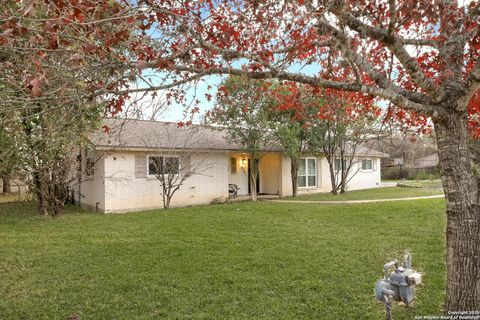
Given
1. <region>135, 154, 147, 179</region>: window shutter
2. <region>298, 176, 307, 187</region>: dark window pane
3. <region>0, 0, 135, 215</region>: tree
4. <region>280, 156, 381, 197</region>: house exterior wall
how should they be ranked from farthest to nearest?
<region>298, 176, 307, 187</region>: dark window pane → <region>280, 156, 381, 197</region>: house exterior wall → <region>135, 154, 147, 179</region>: window shutter → <region>0, 0, 135, 215</region>: tree

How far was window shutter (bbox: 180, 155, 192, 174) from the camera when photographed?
1524 centimetres

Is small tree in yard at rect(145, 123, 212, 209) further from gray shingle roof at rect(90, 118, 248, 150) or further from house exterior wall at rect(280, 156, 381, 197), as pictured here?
house exterior wall at rect(280, 156, 381, 197)

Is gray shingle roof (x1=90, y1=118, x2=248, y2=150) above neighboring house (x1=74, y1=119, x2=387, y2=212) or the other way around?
above

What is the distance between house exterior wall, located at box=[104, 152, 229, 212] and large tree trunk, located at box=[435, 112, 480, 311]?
12215 millimetres

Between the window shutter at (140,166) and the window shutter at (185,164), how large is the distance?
1598mm

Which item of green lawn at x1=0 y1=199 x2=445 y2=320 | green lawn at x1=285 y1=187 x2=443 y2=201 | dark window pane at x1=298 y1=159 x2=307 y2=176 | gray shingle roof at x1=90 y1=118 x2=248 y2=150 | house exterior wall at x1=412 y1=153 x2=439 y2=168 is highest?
gray shingle roof at x1=90 y1=118 x2=248 y2=150

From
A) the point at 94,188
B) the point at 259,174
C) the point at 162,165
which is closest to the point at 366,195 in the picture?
the point at 259,174

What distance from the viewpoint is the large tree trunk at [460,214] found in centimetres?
312

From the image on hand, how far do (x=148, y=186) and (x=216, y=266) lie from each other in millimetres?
9303

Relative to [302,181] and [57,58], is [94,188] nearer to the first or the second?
[302,181]

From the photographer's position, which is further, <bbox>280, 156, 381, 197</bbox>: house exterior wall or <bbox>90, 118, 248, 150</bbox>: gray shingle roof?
Answer: <bbox>280, 156, 381, 197</bbox>: house exterior wall

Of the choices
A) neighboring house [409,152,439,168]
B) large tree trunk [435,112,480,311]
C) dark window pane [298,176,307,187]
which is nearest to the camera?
large tree trunk [435,112,480,311]

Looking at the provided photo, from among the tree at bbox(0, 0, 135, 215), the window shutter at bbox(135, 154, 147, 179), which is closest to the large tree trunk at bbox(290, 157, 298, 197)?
the window shutter at bbox(135, 154, 147, 179)

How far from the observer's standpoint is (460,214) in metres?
3.14
